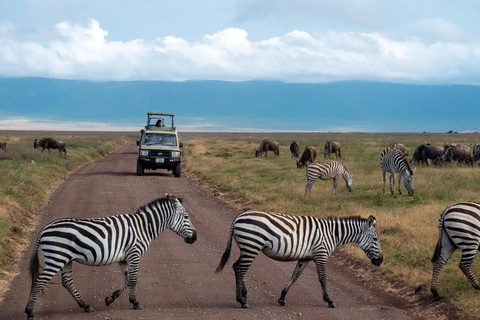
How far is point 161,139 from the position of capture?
30734 millimetres

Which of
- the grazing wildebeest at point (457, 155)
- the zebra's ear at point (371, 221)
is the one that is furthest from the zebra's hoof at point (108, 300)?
the grazing wildebeest at point (457, 155)

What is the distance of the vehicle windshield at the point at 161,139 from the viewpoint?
3058cm

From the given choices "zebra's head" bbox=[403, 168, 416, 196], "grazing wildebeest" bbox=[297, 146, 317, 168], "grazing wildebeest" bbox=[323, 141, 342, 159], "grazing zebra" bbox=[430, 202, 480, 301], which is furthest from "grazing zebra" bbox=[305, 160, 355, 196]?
"grazing wildebeest" bbox=[323, 141, 342, 159]

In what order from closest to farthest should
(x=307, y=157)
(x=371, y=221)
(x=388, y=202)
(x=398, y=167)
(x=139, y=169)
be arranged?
(x=371, y=221) → (x=388, y=202) → (x=398, y=167) → (x=139, y=169) → (x=307, y=157)

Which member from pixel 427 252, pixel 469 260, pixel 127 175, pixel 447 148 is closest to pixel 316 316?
pixel 469 260

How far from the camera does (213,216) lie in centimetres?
1816

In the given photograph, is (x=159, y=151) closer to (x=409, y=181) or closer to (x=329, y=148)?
(x=409, y=181)

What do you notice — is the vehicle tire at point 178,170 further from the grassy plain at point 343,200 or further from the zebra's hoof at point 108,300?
the zebra's hoof at point 108,300

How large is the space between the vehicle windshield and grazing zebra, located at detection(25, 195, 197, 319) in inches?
823

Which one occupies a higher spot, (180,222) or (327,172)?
(180,222)

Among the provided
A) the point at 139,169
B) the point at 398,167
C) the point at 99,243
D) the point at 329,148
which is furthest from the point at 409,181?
the point at 329,148

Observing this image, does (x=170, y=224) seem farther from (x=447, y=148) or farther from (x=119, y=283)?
(x=447, y=148)

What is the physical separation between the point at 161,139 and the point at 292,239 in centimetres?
2196

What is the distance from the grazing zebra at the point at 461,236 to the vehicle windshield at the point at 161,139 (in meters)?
21.7
